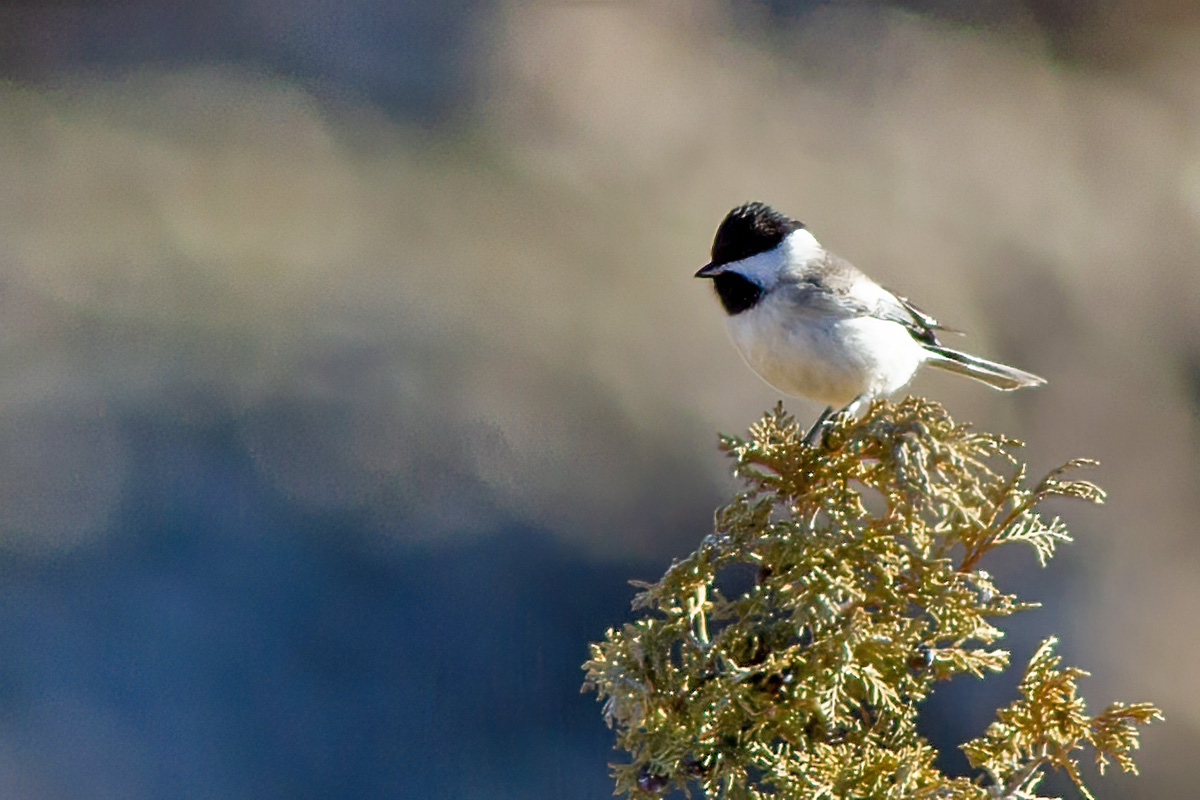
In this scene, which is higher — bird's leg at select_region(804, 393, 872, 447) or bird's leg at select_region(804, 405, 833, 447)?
bird's leg at select_region(804, 393, 872, 447)

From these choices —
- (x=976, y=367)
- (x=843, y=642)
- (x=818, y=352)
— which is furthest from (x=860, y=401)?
(x=843, y=642)

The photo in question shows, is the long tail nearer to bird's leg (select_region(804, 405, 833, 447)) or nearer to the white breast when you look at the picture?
the white breast

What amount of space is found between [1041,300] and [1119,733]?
168 inches

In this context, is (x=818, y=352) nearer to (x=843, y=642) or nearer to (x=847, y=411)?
(x=847, y=411)

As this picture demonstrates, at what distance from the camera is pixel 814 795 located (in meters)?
1.16

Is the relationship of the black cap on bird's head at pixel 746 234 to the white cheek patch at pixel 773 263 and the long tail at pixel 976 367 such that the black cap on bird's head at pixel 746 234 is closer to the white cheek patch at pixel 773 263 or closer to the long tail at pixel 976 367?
the white cheek patch at pixel 773 263

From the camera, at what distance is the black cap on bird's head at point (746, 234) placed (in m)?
2.12

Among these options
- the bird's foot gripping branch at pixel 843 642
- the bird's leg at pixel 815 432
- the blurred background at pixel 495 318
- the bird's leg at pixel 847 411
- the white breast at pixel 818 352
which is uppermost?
the blurred background at pixel 495 318

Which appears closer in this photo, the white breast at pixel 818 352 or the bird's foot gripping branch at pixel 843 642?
the bird's foot gripping branch at pixel 843 642

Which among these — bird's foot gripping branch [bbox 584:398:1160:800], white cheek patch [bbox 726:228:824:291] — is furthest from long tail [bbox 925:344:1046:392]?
bird's foot gripping branch [bbox 584:398:1160:800]

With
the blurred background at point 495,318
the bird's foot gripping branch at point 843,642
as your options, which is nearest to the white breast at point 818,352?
the bird's foot gripping branch at point 843,642

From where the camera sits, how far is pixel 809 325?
2070 mm

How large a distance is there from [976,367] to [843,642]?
1191mm

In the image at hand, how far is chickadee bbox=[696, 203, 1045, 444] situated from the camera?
6.75ft
